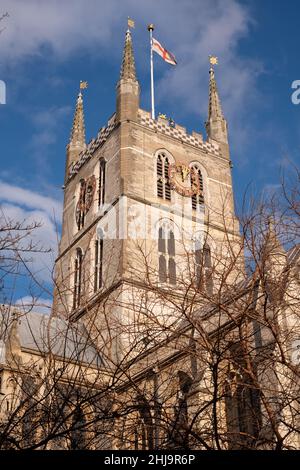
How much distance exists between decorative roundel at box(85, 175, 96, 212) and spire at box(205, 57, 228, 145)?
26.5 ft

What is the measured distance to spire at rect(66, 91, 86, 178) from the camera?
3738 centimetres

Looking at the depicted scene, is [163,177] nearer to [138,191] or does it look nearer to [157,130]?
[138,191]

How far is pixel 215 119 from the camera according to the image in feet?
121

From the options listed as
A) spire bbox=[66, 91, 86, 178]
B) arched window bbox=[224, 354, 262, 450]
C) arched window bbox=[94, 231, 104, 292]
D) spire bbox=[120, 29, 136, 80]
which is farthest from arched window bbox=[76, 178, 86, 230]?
arched window bbox=[224, 354, 262, 450]

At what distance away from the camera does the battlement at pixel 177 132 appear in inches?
1276

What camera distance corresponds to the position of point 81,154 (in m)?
36.2

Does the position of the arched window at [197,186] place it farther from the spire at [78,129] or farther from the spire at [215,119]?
the spire at [78,129]

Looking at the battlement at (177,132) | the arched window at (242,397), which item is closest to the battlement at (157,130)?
the battlement at (177,132)

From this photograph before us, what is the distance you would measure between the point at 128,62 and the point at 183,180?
7923 millimetres

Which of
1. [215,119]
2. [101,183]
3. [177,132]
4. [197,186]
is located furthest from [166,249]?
[215,119]

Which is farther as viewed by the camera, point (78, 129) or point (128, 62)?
point (78, 129)

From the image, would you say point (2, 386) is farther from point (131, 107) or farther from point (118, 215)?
point (131, 107)

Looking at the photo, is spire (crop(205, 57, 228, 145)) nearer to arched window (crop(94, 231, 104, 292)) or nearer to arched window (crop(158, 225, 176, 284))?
arched window (crop(158, 225, 176, 284))
